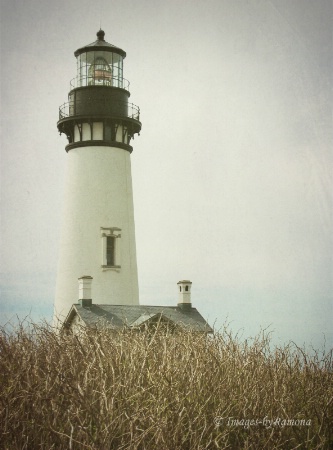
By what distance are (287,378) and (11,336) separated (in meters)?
4.93

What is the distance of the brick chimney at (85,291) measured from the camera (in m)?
20.4

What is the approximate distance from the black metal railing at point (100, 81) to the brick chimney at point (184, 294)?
7.09 m

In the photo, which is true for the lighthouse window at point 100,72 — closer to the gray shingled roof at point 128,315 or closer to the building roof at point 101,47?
the building roof at point 101,47

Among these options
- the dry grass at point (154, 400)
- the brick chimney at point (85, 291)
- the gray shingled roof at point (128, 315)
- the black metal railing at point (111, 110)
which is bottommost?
the dry grass at point (154, 400)

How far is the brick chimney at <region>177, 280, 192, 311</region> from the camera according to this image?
2284 cm

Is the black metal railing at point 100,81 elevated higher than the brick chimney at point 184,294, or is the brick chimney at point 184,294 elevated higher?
the black metal railing at point 100,81

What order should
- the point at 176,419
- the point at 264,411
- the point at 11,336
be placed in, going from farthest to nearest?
the point at 11,336 < the point at 264,411 < the point at 176,419

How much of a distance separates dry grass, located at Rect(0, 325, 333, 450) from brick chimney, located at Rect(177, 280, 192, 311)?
11.8m

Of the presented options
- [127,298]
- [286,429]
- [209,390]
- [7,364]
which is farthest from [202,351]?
[127,298]

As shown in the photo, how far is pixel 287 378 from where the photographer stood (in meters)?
10.3

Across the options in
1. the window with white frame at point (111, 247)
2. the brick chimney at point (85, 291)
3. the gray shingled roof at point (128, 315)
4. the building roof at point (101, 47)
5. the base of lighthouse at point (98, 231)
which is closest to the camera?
the gray shingled roof at point (128, 315)

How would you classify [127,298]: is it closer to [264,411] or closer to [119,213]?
[119,213]

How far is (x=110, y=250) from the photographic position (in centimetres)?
2152

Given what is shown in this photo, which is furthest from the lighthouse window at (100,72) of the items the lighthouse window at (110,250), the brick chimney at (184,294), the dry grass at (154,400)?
the dry grass at (154,400)
